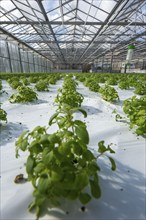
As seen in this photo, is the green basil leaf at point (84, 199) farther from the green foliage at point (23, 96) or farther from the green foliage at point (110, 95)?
the green foliage at point (23, 96)

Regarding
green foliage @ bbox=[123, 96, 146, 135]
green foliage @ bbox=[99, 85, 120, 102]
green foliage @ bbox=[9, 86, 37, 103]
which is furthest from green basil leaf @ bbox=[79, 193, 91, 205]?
green foliage @ bbox=[9, 86, 37, 103]

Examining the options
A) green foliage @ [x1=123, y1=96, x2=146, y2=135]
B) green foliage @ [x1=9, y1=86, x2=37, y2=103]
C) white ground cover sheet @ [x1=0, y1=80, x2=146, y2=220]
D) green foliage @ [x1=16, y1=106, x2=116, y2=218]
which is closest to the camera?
green foliage @ [x1=16, y1=106, x2=116, y2=218]

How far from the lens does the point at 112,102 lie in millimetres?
4094

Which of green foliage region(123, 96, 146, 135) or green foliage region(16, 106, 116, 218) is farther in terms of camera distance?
green foliage region(123, 96, 146, 135)

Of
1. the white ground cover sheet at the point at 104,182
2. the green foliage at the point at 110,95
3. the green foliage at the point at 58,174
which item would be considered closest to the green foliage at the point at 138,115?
the white ground cover sheet at the point at 104,182

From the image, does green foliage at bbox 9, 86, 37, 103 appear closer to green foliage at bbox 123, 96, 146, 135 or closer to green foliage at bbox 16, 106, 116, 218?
green foliage at bbox 123, 96, 146, 135

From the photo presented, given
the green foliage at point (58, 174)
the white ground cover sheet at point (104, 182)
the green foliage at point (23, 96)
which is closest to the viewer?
the green foliage at point (58, 174)

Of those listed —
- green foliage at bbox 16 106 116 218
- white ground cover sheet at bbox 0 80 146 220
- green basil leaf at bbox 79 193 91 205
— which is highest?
green foliage at bbox 16 106 116 218

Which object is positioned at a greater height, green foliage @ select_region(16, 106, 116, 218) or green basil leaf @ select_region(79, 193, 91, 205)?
green foliage @ select_region(16, 106, 116, 218)

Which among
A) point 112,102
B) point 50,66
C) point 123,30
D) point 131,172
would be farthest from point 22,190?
point 50,66

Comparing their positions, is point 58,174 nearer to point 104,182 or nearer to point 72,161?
point 72,161

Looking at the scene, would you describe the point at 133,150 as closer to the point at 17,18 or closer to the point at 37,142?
the point at 37,142

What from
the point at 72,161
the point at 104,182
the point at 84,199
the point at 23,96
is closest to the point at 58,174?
the point at 84,199

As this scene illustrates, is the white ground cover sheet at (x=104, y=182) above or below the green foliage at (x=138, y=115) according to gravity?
below
